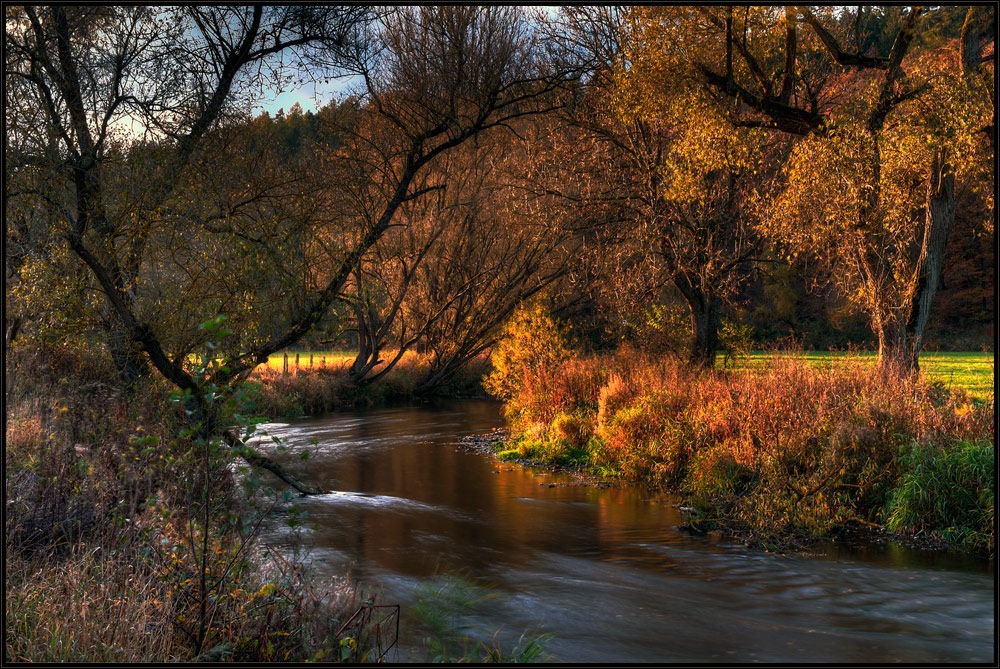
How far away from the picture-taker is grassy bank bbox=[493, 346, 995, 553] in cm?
1014

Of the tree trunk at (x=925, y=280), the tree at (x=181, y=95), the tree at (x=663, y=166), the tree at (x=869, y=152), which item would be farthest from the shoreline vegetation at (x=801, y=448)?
the tree at (x=181, y=95)

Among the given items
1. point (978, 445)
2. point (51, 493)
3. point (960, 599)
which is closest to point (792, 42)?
point (978, 445)

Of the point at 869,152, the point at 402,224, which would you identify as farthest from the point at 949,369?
the point at 402,224

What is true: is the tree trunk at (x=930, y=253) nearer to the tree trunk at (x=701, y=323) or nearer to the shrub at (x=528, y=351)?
the tree trunk at (x=701, y=323)

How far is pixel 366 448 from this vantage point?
18.3 metres

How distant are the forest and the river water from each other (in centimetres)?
85

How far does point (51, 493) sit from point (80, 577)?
2.11 m

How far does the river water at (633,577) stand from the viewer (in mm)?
7102

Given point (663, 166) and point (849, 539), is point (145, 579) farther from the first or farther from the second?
point (663, 166)

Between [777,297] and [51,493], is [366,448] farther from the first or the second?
[777,297]

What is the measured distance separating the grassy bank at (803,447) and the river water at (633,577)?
663 mm

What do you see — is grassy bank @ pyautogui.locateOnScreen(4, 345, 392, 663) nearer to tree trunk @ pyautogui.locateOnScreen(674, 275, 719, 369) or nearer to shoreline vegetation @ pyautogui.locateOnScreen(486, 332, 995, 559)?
shoreline vegetation @ pyautogui.locateOnScreen(486, 332, 995, 559)

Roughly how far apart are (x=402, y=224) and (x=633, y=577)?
8261 millimetres

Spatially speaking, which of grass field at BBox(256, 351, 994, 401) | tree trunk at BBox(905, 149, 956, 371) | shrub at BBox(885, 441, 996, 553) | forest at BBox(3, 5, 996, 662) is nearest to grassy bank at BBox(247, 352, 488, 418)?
grass field at BBox(256, 351, 994, 401)
